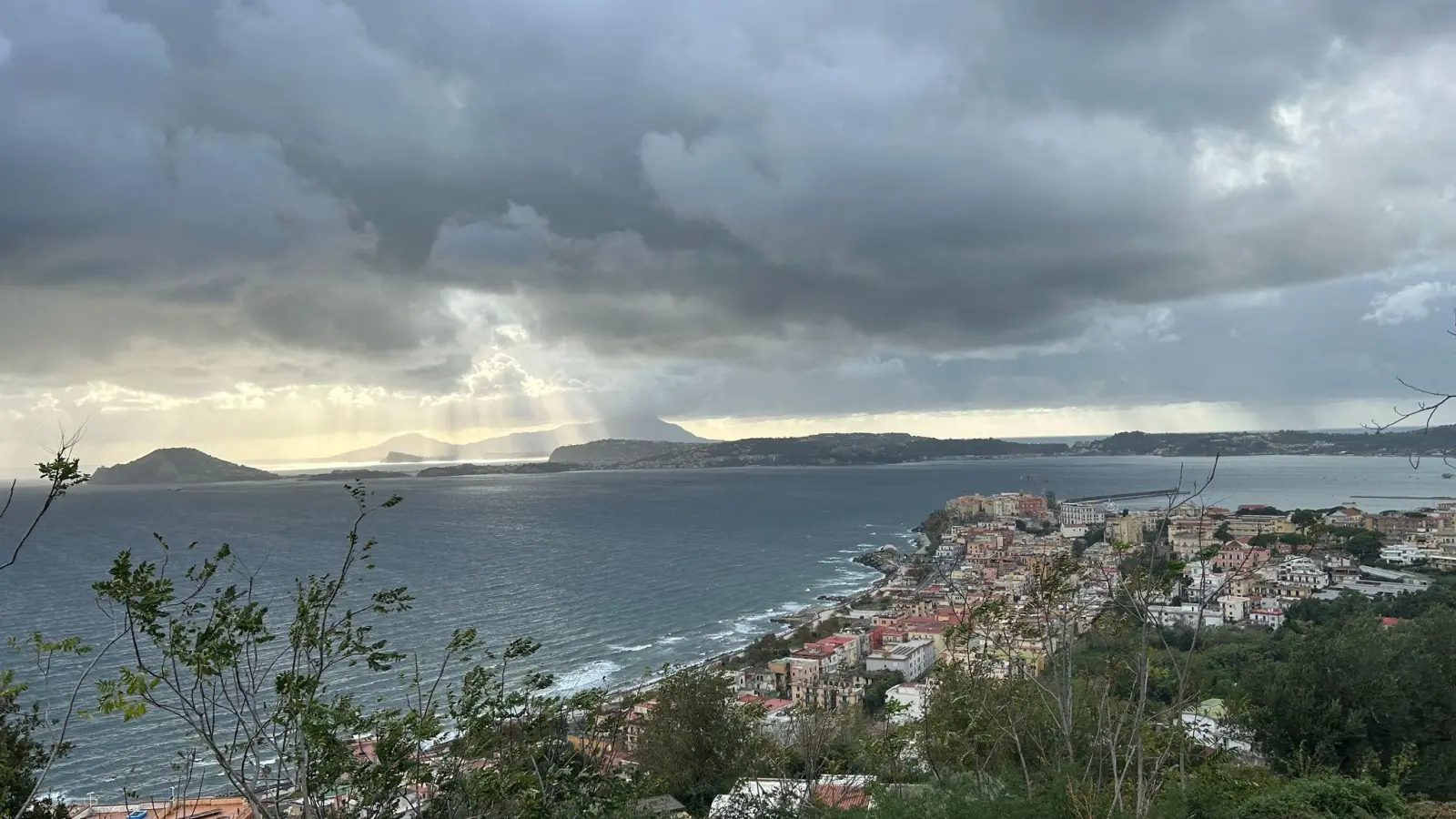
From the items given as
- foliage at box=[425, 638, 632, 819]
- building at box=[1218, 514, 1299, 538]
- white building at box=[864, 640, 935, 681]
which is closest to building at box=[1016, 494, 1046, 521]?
building at box=[1218, 514, 1299, 538]

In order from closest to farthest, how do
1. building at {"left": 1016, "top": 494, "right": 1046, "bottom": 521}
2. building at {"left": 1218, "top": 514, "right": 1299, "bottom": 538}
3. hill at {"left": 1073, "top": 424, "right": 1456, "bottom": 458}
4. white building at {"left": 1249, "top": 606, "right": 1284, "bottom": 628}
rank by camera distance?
white building at {"left": 1249, "top": 606, "right": 1284, "bottom": 628}
building at {"left": 1218, "top": 514, "right": 1299, "bottom": 538}
building at {"left": 1016, "top": 494, "right": 1046, "bottom": 521}
hill at {"left": 1073, "top": 424, "right": 1456, "bottom": 458}

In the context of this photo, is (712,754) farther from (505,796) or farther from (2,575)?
(2,575)

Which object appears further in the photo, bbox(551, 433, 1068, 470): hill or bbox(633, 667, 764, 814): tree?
bbox(551, 433, 1068, 470): hill

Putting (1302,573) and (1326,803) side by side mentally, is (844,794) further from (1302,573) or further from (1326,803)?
(1302,573)

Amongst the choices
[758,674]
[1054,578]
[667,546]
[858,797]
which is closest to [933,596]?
[758,674]

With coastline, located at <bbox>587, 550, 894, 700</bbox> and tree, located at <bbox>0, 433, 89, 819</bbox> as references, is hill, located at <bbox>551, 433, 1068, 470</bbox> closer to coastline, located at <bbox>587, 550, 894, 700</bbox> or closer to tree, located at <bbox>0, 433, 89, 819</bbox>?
coastline, located at <bbox>587, 550, 894, 700</bbox>

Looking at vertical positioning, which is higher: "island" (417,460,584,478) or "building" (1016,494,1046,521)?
"island" (417,460,584,478)

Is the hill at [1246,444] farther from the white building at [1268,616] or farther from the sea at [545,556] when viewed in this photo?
the white building at [1268,616]
